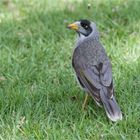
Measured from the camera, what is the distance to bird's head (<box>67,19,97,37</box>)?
6.66m

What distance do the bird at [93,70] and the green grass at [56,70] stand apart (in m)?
0.18

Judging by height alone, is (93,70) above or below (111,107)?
above

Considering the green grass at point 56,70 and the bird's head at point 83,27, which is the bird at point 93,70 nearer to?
the bird's head at point 83,27

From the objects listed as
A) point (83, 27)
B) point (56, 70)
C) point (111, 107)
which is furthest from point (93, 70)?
point (56, 70)

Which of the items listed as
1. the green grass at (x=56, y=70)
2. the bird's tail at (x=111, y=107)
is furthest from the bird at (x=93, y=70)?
the green grass at (x=56, y=70)

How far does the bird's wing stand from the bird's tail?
0.04 meters

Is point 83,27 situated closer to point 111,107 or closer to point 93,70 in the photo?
point 93,70

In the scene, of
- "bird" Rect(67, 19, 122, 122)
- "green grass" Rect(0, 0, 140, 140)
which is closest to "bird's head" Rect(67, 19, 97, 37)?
"bird" Rect(67, 19, 122, 122)

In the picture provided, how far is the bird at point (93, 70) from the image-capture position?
582 cm

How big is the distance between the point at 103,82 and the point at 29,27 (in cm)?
287

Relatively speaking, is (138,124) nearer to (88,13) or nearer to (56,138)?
(56,138)

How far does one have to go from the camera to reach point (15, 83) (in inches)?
269

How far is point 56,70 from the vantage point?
721cm

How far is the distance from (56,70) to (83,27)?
2.62ft
